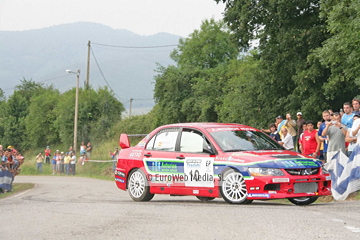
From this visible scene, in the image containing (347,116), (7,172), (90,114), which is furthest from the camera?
(90,114)

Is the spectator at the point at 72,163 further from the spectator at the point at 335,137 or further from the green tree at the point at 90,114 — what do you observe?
the spectator at the point at 335,137

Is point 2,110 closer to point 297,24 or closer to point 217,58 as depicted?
point 217,58

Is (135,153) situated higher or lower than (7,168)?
higher

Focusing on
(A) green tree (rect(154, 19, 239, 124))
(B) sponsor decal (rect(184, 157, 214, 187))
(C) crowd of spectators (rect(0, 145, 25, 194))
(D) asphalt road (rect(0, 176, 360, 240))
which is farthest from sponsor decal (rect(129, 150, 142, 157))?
(A) green tree (rect(154, 19, 239, 124))

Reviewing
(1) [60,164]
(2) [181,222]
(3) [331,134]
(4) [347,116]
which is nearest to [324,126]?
(4) [347,116]

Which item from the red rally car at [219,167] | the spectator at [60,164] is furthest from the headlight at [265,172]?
the spectator at [60,164]

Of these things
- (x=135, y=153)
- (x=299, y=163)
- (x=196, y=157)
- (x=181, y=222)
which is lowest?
(x=181, y=222)

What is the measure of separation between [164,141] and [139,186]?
1132mm

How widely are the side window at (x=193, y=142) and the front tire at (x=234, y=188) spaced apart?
0.90 meters

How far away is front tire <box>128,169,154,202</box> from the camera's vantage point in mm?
12969

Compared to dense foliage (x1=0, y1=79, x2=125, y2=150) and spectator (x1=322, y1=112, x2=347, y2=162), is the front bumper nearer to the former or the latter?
Answer: spectator (x1=322, y1=112, x2=347, y2=162)

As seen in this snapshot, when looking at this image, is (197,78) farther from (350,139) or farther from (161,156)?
(161,156)

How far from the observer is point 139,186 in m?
13.1

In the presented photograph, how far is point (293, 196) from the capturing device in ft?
35.3
